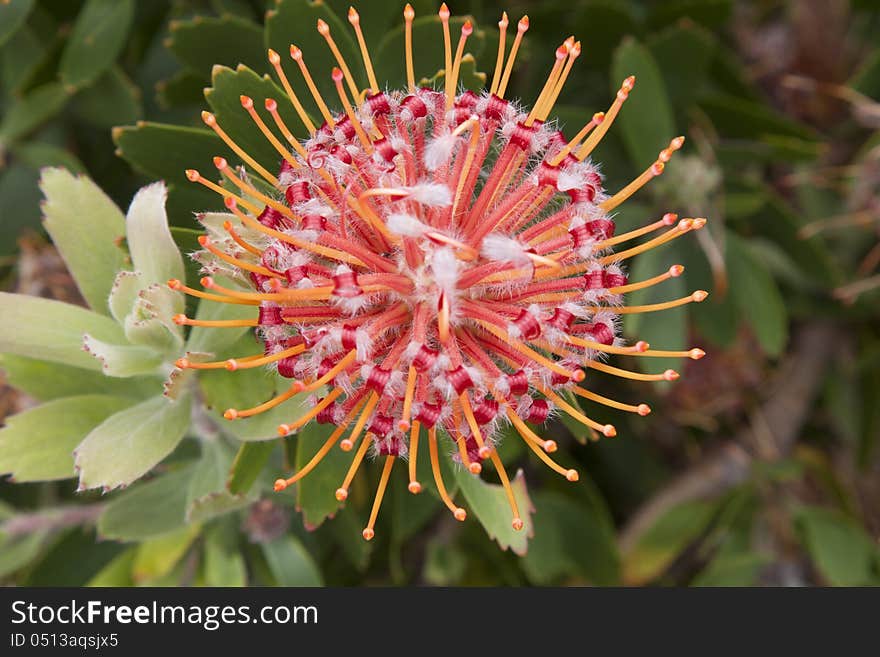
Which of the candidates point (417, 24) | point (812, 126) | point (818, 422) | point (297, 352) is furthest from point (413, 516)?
point (812, 126)

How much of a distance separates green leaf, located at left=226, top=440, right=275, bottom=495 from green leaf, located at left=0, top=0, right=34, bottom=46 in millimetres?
812

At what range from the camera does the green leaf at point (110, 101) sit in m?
1.57

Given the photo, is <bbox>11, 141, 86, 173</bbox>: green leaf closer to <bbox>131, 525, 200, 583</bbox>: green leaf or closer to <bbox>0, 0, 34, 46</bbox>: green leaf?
<bbox>0, 0, 34, 46</bbox>: green leaf

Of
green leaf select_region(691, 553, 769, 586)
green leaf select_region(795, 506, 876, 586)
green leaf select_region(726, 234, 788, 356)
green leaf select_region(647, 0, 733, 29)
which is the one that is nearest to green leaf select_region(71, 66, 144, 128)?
green leaf select_region(647, 0, 733, 29)

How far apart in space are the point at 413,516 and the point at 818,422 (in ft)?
3.84

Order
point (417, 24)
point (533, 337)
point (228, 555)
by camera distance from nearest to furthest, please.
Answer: point (533, 337)
point (417, 24)
point (228, 555)

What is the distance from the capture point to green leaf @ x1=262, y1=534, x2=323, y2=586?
4.89ft

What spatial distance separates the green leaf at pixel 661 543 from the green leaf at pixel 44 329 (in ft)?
4.09

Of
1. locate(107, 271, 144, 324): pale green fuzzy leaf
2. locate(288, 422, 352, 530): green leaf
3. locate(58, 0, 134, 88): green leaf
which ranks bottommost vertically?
locate(288, 422, 352, 530): green leaf

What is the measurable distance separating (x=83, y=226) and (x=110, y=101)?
51 centimetres

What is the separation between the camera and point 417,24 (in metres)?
1.25

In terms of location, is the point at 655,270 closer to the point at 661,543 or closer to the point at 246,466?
the point at 661,543

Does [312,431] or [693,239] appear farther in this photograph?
[693,239]

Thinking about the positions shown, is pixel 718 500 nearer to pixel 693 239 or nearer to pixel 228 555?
pixel 693 239
